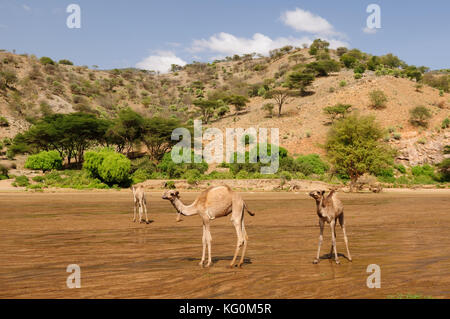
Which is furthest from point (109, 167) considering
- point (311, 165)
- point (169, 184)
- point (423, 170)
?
point (423, 170)

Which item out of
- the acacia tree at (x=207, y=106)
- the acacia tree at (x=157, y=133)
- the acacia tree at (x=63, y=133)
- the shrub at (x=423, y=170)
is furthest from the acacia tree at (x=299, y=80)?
the acacia tree at (x=63, y=133)

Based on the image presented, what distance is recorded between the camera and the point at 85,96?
9519cm

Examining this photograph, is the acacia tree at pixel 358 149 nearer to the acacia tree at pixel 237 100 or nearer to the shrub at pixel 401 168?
the shrub at pixel 401 168

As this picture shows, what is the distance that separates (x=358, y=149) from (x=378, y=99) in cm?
3245

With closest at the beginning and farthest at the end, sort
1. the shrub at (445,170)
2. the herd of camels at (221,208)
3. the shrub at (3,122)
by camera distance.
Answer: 1. the herd of camels at (221,208)
2. the shrub at (445,170)
3. the shrub at (3,122)

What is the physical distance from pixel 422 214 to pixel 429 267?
11.3 metres

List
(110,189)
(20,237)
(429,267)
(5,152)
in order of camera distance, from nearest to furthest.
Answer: (429,267) → (20,237) → (110,189) → (5,152)

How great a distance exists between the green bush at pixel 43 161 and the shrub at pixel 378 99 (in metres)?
52.3

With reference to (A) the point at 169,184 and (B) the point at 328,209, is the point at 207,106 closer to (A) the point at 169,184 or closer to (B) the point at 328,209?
(A) the point at 169,184

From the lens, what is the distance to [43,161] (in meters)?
42.8

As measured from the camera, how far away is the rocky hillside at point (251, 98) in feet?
183

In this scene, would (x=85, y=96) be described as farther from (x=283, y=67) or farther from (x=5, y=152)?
(x=283, y=67)

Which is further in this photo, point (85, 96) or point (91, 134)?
point (85, 96)

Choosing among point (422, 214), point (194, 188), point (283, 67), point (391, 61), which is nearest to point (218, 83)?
point (283, 67)
